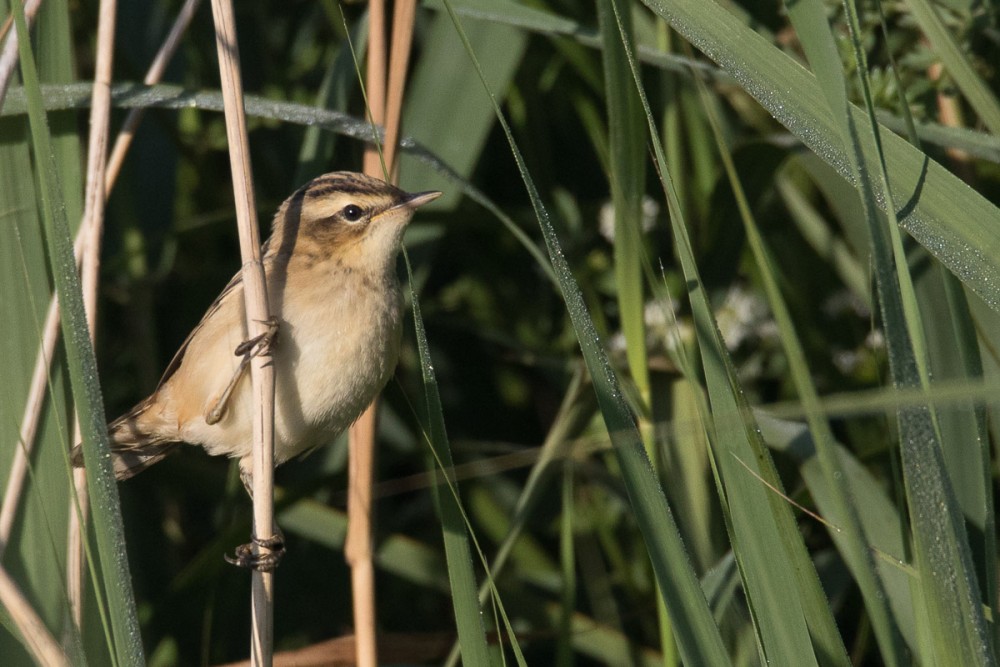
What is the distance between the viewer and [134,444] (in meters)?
2.93

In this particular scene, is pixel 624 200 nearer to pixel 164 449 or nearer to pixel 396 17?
pixel 396 17

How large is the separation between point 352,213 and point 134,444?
92 centimetres

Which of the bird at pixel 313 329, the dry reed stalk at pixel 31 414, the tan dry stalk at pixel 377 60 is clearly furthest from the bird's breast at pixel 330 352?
the dry reed stalk at pixel 31 414

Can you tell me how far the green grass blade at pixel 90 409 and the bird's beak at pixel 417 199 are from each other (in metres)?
1.09

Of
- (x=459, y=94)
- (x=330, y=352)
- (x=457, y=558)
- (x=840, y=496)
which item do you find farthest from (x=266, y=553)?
(x=459, y=94)

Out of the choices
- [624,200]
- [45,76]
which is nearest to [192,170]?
[45,76]

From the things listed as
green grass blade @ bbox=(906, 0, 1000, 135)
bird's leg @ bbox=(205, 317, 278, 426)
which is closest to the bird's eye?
bird's leg @ bbox=(205, 317, 278, 426)

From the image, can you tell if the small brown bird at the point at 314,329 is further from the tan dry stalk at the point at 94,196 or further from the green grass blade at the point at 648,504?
the green grass blade at the point at 648,504

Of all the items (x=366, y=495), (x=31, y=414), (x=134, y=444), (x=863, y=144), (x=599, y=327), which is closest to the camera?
(x=863, y=144)

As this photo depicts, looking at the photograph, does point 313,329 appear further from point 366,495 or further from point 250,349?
point 366,495

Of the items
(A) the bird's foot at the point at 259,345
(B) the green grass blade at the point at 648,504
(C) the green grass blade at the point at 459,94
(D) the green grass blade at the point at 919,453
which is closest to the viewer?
(D) the green grass blade at the point at 919,453

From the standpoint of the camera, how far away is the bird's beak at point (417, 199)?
2.47m

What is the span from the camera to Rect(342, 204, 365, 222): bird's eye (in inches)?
102

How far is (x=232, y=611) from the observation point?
340 cm
